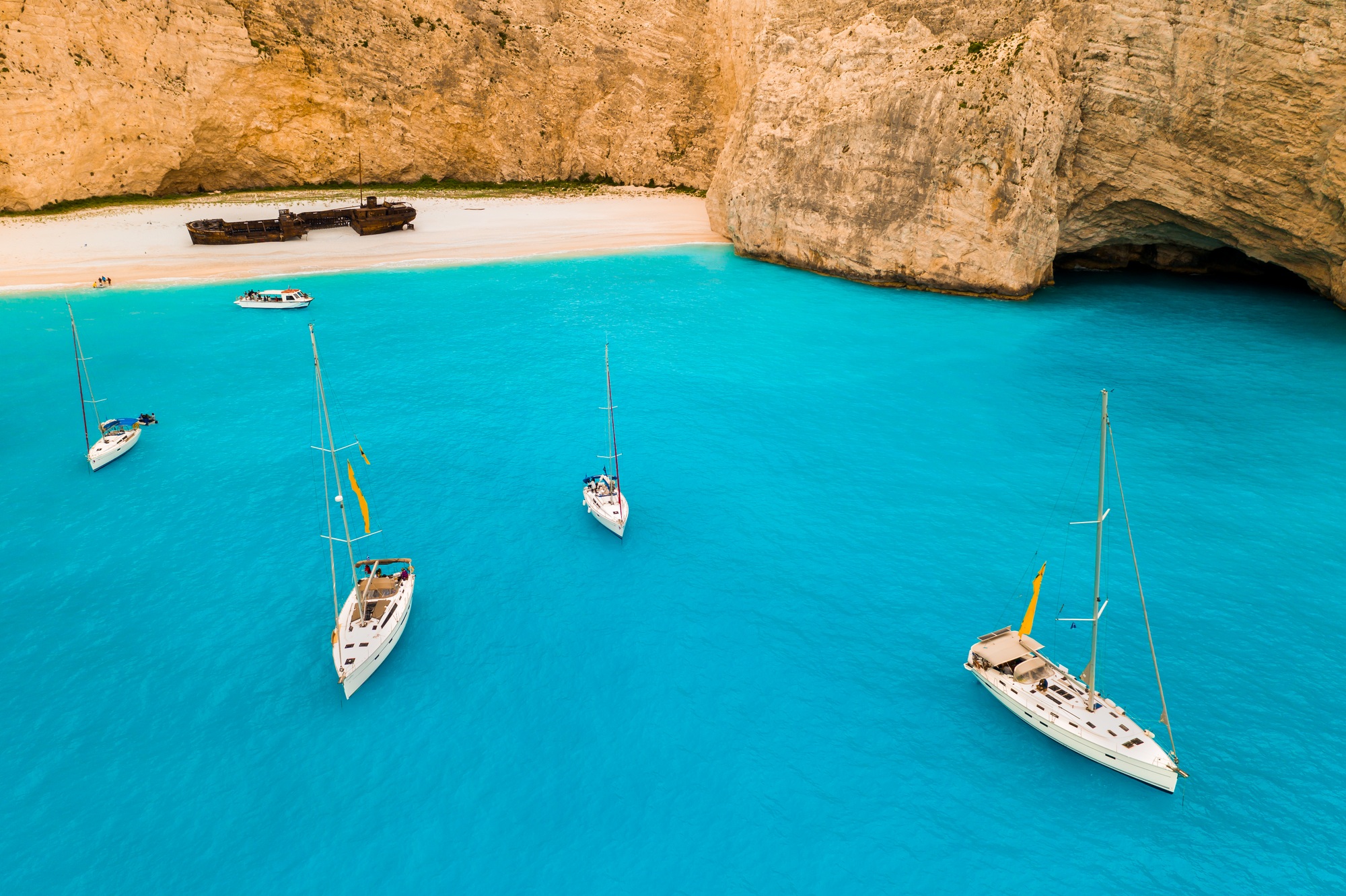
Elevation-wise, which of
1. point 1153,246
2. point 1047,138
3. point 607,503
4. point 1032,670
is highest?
point 1047,138

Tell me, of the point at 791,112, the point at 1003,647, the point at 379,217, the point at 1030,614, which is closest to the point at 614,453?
the point at 1003,647

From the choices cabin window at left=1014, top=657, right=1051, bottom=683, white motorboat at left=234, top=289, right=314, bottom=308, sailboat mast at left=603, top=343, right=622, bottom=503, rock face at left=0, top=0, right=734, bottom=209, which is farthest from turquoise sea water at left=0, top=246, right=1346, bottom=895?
rock face at left=0, top=0, right=734, bottom=209

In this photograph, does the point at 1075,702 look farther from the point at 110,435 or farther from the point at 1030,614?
the point at 110,435

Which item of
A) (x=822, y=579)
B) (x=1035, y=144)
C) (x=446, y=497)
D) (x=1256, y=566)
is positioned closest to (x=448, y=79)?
(x=1035, y=144)

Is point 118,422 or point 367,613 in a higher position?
point 118,422

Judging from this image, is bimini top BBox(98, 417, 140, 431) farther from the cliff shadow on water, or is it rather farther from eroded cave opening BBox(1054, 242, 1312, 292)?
the cliff shadow on water

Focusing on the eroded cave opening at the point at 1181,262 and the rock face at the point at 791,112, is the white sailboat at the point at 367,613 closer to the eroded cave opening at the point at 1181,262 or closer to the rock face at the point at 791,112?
the rock face at the point at 791,112

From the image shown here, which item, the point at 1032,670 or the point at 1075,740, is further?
the point at 1032,670

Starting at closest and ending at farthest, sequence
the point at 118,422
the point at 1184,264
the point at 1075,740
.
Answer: the point at 1075,740 < the point at 118,422 < the point at 1184,264
